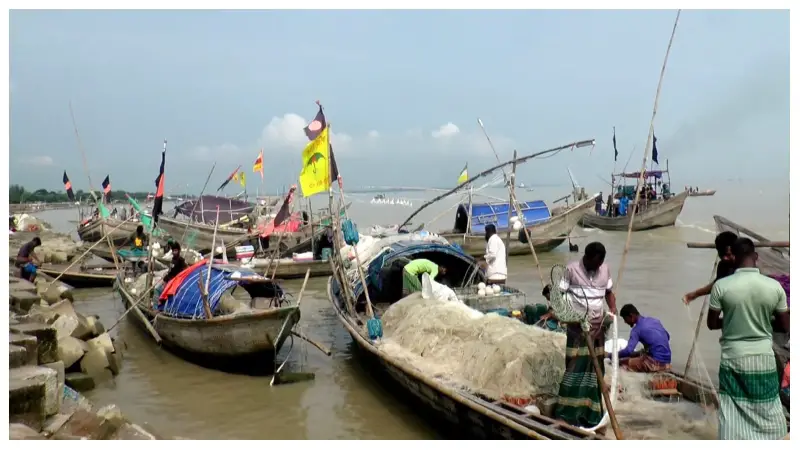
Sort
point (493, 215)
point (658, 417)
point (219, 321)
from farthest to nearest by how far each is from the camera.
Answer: point (493, 215), point (219, 321), point (658, 417)

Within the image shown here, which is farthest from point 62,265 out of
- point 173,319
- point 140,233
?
point 173,319

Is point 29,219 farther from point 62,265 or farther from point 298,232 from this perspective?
point 298,232

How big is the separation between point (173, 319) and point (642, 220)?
22.4 m

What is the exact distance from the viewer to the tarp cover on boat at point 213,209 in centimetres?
2428

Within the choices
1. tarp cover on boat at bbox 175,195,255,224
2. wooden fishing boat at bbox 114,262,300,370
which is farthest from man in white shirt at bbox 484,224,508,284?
tarp cover on boat at bbox 175,195,255,224

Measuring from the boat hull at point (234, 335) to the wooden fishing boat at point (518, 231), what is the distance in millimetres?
11128

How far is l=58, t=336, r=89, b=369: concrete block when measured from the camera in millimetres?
7035

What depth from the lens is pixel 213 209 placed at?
2527cm

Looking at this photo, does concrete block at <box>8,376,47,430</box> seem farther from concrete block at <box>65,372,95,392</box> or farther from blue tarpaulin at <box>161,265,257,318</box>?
blue tarpaulin at <box>161,265,257,318</box>

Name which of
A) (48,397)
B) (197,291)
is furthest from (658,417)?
(197,291)

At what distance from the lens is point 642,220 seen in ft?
83.8

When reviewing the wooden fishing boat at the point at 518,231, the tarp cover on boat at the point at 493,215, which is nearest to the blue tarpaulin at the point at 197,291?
the wooden fishing boat at the point at 518,231

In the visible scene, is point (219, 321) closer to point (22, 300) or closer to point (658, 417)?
point (22, 300)

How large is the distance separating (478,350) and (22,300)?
6030mm
